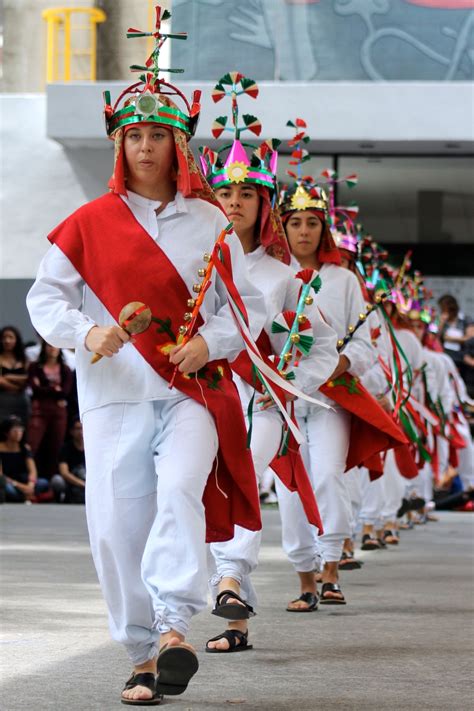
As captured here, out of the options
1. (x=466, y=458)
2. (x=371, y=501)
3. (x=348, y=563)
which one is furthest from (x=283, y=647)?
(x=466, y=458)

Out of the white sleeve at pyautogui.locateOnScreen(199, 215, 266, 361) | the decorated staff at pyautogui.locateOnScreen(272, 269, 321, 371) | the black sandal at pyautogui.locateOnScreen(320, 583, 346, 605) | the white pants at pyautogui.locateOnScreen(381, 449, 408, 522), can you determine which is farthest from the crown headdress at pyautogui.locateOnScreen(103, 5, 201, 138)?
the white pants at pyautogui.locateOnScreen(381, 449, 408, 522)

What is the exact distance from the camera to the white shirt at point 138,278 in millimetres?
4723

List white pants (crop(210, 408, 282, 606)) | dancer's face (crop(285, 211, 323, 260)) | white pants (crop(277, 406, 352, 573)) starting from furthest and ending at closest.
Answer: dancer's face (crop(285, 211, 323, 260)) < white pants (crop(277, 406, 352, 573)) < white pants (crop(210, 408, 282, 606))

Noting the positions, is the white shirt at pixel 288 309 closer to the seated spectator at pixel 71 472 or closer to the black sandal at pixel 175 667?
the black sandal at pixel 175 667

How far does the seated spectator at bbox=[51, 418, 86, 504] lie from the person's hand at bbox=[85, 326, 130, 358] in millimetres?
11781

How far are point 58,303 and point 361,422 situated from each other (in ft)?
11.0

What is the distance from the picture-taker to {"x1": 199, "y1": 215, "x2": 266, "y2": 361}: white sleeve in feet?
15.9

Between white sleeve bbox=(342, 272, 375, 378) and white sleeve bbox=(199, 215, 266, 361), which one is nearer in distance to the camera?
white sleeve bbox=(199, 215, 266, 361)

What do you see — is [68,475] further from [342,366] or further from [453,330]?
[342,366]

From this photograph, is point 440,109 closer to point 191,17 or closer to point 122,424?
point 191,17

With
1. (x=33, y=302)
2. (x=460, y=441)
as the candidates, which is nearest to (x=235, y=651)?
(x=33, y=302)

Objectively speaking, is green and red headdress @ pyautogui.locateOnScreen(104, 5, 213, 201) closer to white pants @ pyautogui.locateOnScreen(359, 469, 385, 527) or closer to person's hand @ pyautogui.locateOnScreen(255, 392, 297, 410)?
person's hand @ pyautogui.locateOnScreen(255, 392, 297, 410)

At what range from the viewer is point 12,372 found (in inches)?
617

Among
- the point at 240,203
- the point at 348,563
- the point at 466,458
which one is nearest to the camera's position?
the point at 240,203
